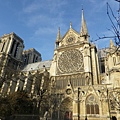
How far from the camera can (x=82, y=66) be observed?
27703 mm

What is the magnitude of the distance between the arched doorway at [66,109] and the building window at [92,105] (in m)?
3.81

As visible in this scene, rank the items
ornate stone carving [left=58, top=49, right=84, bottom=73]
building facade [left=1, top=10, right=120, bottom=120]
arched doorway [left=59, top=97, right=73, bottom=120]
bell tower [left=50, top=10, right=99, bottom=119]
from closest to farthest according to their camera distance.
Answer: building facade [left=1, top=10, right=120, bottom=120], arched doorway [left=59, top=97, right=73, bottom=120], bell tower [left=50, top=10, right=99, bottom=119], ornate stone carving [left=58, top=49, right=84, bottom=73]

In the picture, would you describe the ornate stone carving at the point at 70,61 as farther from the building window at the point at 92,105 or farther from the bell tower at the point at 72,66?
the building window at the point at 92,105

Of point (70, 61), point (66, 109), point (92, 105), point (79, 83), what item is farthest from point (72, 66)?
point (92, 105)

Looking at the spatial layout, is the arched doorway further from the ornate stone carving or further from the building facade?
the ornate stone carving

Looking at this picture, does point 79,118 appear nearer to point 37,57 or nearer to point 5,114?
point 5,114

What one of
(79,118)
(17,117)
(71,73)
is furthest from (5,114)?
(71,73)

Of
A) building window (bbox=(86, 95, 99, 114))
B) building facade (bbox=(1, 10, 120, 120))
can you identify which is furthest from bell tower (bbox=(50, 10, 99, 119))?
building window (bbox=(86, 95, 99, 114))

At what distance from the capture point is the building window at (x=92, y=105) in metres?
20.2

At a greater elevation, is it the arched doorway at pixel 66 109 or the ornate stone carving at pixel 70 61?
the ornate stone carving at pixel 70 61

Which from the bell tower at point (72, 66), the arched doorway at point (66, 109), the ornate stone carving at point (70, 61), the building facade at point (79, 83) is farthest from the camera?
the ornate stone carving at point (70, 61)

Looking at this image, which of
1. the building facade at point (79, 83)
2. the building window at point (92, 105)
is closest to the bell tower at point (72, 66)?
the building facade at point (79, 83)

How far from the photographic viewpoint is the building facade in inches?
792

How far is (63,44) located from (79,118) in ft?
64.8
